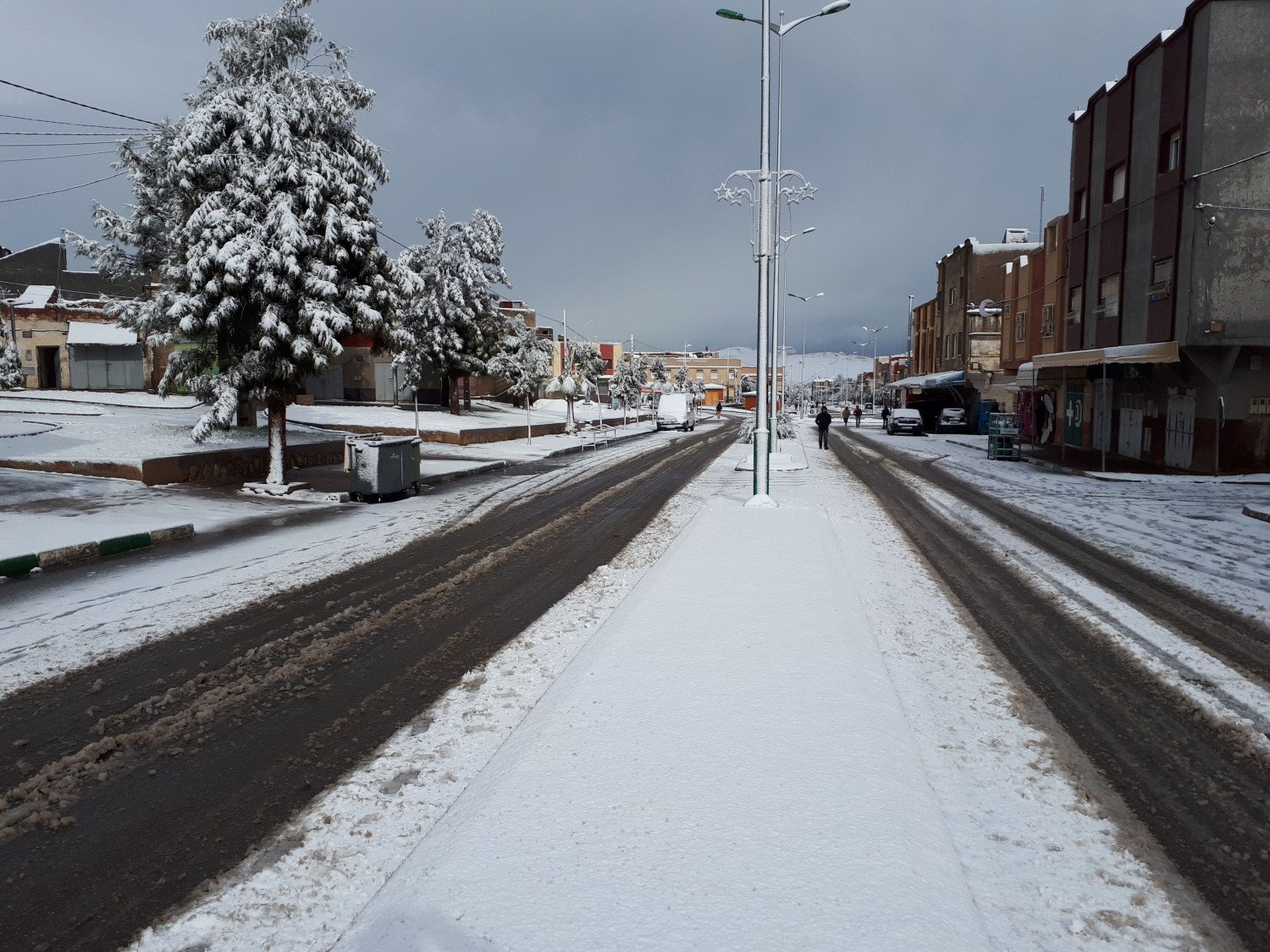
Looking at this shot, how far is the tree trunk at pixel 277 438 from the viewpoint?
56.0ft

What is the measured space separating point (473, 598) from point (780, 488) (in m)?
11.1

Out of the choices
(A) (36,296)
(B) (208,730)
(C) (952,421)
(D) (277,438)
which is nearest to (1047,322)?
(C) (952,421)

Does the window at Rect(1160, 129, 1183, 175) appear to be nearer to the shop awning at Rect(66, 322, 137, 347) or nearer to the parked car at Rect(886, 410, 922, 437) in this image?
the parked car at Rect(886, 410, 922, 437)

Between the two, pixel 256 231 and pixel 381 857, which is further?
pixel 256 231

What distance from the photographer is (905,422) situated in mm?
48250

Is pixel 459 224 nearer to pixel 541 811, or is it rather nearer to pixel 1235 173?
pixel 1235 173

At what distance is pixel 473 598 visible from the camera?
8.30m

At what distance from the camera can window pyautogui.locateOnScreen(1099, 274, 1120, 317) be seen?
26.2 m

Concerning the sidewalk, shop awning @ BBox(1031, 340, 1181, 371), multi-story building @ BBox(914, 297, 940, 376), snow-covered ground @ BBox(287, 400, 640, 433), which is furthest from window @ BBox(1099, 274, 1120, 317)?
multi-story building @ BBox(914, 297, 940, 376)

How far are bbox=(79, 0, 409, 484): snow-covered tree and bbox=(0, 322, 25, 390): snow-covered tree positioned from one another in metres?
23.2

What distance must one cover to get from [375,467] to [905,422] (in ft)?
127

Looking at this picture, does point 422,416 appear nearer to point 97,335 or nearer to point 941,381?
point 97,335

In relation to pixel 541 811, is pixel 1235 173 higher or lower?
higher

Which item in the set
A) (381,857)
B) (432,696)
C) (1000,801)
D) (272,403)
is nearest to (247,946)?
(381,857)
